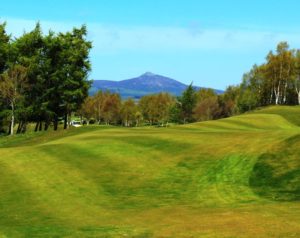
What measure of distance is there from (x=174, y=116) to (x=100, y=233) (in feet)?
481

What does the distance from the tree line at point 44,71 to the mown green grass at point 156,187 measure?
3922cm

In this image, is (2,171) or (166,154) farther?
(166,154)

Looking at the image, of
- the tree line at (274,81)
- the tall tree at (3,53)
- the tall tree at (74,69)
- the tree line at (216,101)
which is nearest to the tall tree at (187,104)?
the tree line at (216,101)

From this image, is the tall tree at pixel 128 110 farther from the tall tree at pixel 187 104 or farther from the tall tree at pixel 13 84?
the tall tree at pixel 13 84

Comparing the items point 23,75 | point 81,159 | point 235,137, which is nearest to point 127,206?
point 81,159

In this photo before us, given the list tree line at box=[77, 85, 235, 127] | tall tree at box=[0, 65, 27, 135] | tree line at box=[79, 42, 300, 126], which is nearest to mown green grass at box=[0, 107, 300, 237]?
tall tree at box=[0, 65, 27, 135]

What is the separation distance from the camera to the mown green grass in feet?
61.8

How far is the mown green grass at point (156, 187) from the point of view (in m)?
18.8

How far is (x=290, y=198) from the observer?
987 inches

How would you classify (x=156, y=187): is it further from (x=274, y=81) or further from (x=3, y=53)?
(x=274, y=81)

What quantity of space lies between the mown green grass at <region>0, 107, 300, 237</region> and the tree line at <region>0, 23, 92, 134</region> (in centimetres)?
3922

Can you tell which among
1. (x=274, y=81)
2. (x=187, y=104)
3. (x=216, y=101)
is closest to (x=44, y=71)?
(x=274, y=81)

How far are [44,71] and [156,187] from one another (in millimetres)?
57347

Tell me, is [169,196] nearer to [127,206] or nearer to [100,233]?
[127,206]
